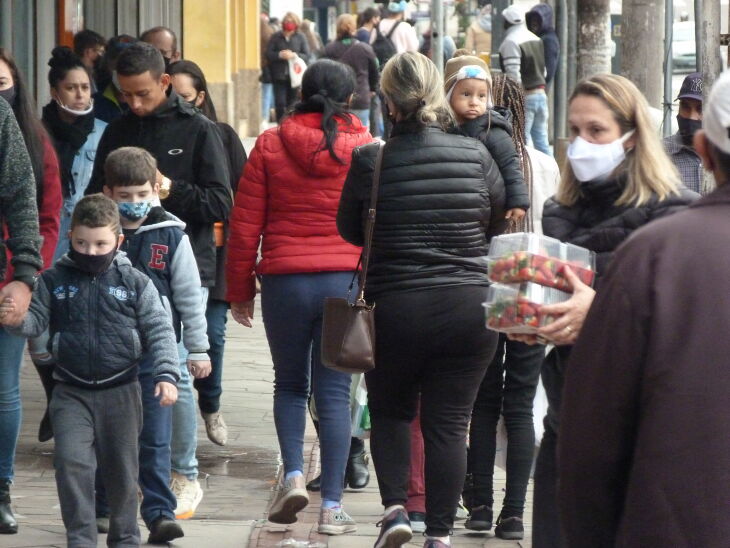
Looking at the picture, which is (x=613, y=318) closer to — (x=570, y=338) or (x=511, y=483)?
(x=570, y=338)

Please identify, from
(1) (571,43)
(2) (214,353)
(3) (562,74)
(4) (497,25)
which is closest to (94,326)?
(2) (214,353)

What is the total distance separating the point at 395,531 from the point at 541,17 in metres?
12.6

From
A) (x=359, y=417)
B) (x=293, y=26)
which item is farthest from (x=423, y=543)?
(x=293, y=26)

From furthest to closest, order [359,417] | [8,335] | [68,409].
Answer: [359,417]
[8,335]
[68,409]

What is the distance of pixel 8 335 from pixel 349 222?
4.49ft

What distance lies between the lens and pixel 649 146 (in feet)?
13.1

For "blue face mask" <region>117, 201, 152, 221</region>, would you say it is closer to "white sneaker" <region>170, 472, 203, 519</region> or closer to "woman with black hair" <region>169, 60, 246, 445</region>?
"white sneaker" <region>170, 472, 203, 519</region>

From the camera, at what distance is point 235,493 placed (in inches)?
264

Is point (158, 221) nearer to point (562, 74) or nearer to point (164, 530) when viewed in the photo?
point (164, 530)

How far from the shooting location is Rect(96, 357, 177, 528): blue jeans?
Answer: 565 centimetres

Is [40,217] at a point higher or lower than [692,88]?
lower

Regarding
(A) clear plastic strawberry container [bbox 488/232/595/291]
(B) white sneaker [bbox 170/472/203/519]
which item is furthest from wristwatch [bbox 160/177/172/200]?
(A) clear plastic strawberry container [bbox 488/232/595/291]

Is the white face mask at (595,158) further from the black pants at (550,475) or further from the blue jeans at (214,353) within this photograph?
the blue jeans at (214,353)

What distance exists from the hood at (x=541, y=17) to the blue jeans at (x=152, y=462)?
481 inches
